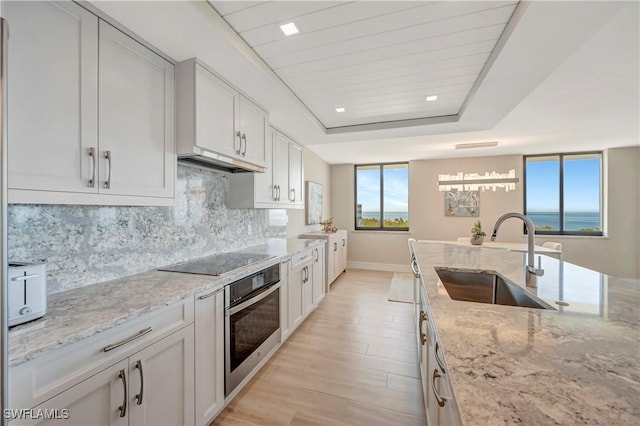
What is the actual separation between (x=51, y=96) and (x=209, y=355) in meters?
1.49

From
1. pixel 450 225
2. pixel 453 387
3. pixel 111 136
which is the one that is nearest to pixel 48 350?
pixel 111 136

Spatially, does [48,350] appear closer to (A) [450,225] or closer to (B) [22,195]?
(B) [22,195]

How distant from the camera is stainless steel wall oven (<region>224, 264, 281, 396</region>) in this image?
5.59ft

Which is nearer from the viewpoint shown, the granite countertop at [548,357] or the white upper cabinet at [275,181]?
the granite countertop at [548,357]

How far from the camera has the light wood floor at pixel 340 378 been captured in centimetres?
171

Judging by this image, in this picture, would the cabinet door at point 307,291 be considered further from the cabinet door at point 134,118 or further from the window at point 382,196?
the window at point 382,196

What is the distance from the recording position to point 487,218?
546cm

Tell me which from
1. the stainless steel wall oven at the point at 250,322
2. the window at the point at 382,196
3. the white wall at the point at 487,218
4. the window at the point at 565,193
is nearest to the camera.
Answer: the stainless steel wall oven at the point at 250,322

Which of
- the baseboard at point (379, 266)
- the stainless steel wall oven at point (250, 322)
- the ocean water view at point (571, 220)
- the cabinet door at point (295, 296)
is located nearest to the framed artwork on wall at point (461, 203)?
the ocean water view at point (571, 220)

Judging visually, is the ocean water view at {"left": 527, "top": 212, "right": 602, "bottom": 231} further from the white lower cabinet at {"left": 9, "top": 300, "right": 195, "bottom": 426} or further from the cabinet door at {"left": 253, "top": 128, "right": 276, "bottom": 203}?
the white lower cabinet at {"left": 9, "top": 300, "right": 195, "bottom": 426}

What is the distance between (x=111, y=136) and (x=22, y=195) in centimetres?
47

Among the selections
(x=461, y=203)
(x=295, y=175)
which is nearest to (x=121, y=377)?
(x=295, y=175)

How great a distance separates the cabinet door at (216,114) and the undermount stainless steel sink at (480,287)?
1792mm

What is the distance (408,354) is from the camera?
2.43 metres
